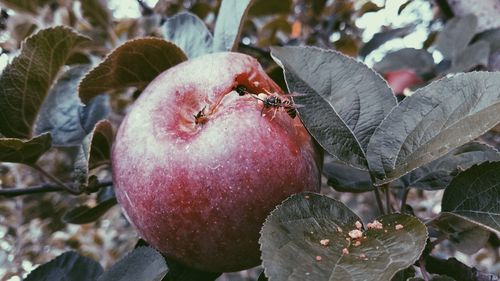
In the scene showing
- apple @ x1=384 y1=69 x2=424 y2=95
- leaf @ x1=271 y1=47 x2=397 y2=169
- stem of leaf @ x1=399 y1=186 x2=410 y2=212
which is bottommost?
apple @ x1=384 y1=69 x2=424 y2=95

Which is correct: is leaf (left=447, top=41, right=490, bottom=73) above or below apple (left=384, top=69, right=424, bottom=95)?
above

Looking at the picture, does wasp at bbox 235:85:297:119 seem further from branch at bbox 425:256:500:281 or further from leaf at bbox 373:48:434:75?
leaf at bbox 373:48:434:75

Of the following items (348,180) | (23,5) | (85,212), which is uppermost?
(23,5)

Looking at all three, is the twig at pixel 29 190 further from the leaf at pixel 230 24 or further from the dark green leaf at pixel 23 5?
the dark green leaf at pixel 23 5

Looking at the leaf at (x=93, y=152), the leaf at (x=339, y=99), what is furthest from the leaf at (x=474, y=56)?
the leaf at (x=93, y=152)

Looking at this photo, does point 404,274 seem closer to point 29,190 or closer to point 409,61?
point 29,190

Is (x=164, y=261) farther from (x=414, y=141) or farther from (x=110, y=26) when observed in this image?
(x=110, y=26)

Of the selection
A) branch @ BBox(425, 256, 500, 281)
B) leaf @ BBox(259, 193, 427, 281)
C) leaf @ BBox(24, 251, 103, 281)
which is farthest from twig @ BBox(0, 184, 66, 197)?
branch @ BBox(425, 256, 500, 281)

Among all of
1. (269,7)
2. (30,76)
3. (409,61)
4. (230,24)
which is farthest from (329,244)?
(269,7)
